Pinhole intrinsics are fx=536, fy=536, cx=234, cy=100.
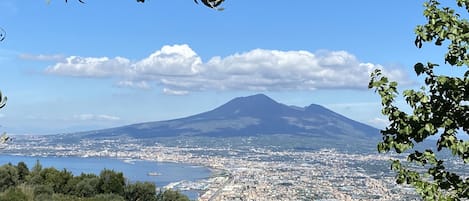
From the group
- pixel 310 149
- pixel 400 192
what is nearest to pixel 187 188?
pixel 400 192

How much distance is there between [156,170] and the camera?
112562 millimetres

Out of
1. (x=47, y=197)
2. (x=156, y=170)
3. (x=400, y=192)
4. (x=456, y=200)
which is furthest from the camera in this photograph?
(x=156, y=170)

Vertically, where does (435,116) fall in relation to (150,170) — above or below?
above

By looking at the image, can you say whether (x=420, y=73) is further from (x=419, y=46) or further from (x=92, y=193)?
(x=92, y=193)

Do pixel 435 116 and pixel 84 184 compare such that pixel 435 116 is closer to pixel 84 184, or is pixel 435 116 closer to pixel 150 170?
pixel 84 184

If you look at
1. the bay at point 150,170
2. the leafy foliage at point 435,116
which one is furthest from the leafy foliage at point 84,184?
the bay at point 150,170

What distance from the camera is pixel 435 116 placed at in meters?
3.89

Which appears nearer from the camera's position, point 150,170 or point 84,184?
point 84,184

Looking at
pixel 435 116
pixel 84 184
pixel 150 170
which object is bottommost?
pixel 150 170

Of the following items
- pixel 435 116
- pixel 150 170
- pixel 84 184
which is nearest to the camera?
pixel 435 116

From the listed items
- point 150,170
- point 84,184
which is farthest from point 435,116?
point 150,170

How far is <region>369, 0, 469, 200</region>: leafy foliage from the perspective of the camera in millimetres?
3814

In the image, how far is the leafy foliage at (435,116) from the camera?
3814 millimetres

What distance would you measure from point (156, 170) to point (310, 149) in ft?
306
